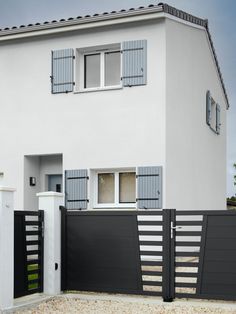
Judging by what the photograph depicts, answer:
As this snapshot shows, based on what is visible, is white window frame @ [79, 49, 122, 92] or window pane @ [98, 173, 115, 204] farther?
white window frame @ [79, 49, 122, 92]

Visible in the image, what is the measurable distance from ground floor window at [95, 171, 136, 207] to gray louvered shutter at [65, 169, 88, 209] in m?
0.40

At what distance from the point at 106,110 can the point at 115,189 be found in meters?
2.10

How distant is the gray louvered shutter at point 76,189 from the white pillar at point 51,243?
4849 mm

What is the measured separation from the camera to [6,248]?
9.70m

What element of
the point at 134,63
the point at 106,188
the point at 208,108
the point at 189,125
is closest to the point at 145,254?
the point at 106,188

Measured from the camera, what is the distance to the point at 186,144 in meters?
16.9

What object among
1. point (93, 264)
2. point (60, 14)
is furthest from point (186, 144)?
point (93, 264)

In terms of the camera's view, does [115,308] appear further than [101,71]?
No

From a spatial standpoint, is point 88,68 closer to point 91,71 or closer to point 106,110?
point 91,71

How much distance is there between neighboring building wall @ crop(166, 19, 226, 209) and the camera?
1588cm

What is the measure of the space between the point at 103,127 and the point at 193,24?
4.36 m

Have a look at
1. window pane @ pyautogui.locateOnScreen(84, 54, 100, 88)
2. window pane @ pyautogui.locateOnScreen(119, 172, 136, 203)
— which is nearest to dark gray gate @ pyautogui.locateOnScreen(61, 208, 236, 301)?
window pane @ pyautogui.locateOnScreen(119, 172, 136, 203)

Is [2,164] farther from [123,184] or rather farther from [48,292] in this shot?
[48,292]

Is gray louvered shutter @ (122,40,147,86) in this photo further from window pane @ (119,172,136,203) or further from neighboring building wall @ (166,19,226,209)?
window pane @ (119,172,136,203)
